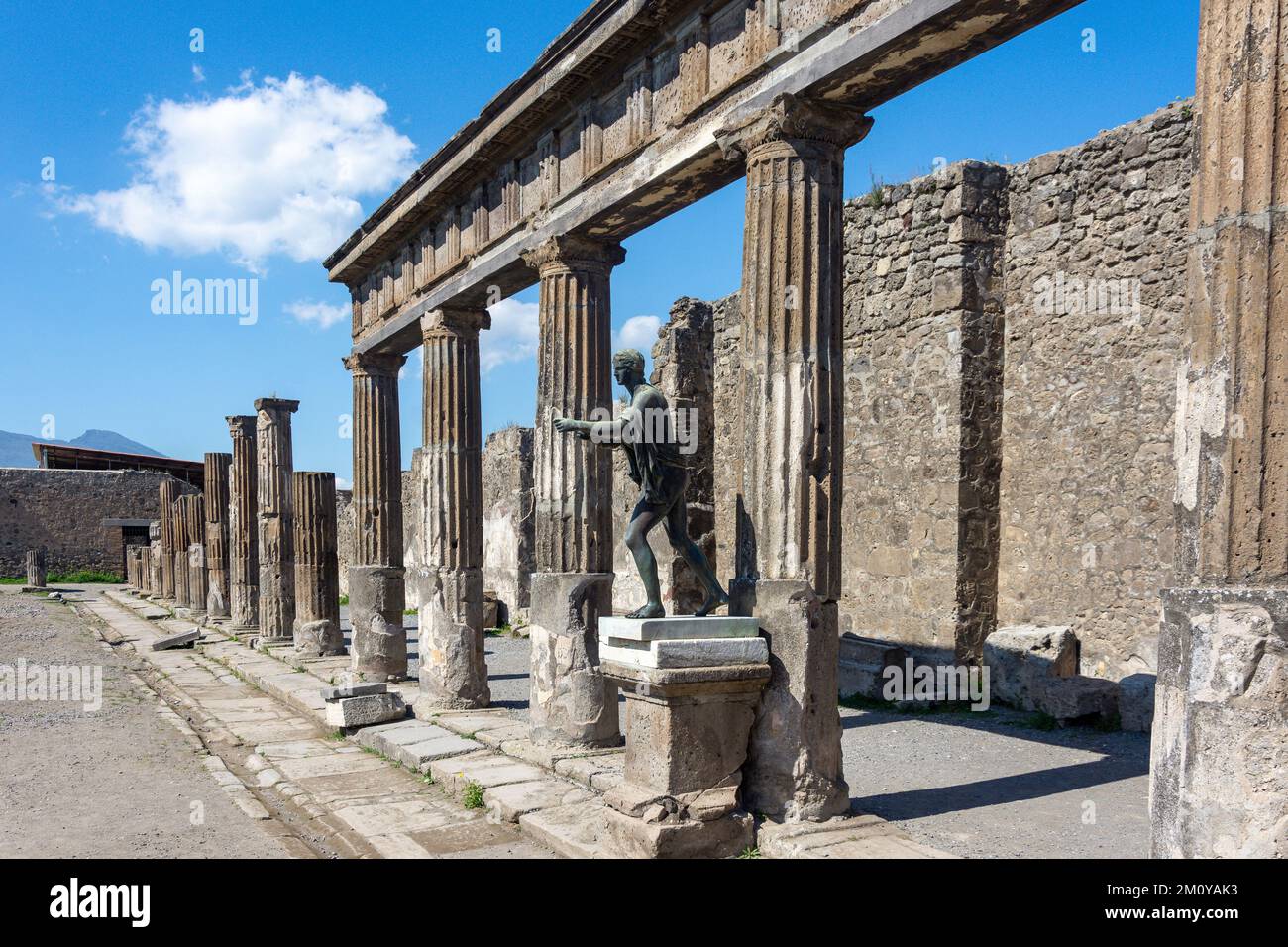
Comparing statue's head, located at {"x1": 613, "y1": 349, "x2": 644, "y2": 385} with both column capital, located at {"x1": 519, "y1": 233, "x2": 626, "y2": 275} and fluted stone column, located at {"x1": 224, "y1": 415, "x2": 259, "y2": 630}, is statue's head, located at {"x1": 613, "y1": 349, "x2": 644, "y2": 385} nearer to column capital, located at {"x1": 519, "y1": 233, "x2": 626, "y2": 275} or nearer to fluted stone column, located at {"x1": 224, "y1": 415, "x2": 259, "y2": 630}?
column capital, located at {"x1": 519, "y1": 233, "x2": 626, "y2": 275}

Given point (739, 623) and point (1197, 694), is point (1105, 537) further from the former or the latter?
point (1197, 694)

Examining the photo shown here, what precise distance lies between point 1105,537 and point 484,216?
6795mm

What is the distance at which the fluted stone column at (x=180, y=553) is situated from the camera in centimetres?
2456

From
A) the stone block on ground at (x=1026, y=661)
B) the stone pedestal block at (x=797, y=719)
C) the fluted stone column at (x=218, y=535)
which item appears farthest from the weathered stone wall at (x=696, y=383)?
the fluted stone column at (x=218, y=535)

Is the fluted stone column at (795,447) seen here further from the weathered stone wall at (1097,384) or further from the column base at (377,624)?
the column base at (377,624)

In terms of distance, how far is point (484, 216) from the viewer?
32.8 feet

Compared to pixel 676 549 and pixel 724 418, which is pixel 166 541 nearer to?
pixel 724 418

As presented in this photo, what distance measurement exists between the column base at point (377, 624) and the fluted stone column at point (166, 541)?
1689cm

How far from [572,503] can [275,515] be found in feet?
33.0

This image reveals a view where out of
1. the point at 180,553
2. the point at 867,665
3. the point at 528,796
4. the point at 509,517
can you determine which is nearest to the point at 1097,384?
the point at 867,665

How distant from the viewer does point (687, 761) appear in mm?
5262

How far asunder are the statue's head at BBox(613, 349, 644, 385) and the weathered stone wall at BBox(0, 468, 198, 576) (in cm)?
3287

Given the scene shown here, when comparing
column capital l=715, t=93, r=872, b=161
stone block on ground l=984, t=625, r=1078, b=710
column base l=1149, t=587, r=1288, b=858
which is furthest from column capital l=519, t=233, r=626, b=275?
column base l=1149, t=587, r=1288, b=858
